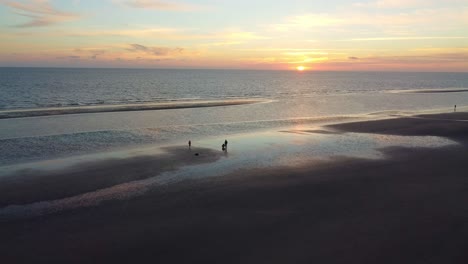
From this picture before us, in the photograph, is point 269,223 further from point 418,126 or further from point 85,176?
point 418,126

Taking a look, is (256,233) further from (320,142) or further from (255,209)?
(320,142)

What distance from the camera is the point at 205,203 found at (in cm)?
1938

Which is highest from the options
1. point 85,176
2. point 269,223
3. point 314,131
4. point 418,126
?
point 418,126

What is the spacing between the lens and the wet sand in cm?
1414

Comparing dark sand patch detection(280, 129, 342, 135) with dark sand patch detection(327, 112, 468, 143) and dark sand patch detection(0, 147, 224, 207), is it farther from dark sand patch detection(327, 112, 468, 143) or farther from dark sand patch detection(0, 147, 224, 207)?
dark sand patch detection(0, 147, 224, 207)

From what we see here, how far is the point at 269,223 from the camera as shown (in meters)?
16.9

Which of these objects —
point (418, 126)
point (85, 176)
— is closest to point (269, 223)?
point (85, 176)

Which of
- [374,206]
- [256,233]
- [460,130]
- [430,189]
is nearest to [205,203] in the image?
[256,233]

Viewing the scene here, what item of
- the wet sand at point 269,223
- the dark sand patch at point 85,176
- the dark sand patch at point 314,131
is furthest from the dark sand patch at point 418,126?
the dark sand patch at point 85,176

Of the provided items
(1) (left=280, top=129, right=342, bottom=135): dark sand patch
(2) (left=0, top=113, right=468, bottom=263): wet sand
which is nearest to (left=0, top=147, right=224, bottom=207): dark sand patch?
(2) (left=0, top=113, right=468, bottom=263): wet sand

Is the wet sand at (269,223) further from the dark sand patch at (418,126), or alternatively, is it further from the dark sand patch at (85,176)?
the dark sand patch at (418,126)

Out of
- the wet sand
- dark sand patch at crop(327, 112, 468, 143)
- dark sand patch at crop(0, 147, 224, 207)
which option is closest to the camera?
the wet sand

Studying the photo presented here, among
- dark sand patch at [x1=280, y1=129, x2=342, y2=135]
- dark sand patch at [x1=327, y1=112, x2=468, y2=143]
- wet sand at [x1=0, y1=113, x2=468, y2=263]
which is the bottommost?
wet sand at [x1=0, y1=113, x2=468, y2=263]

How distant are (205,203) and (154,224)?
332cm
